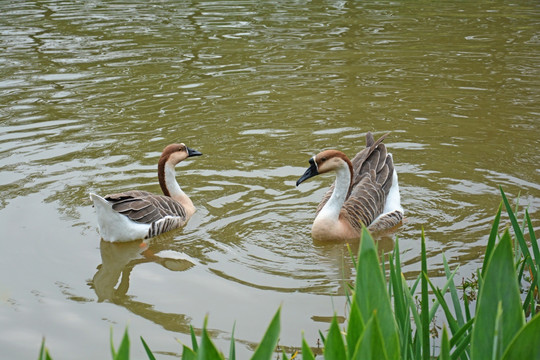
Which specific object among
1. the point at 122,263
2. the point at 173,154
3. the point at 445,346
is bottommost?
the point at 122,263

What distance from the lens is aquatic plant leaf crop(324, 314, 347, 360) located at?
2052mm

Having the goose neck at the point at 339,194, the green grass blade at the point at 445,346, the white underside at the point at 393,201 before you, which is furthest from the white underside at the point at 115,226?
the green grass blade at the point at 445,346

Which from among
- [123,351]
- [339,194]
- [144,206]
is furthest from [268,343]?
[144,206]

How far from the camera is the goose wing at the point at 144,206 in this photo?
7.39 meters

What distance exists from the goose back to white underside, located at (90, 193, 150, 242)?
192cm

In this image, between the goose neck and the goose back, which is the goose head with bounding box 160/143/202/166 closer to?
the goose back

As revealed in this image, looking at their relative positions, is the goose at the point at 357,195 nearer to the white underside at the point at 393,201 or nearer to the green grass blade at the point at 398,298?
the white underside at the point at 393,201

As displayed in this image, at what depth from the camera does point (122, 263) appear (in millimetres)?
7215

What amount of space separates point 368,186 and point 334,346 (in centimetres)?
617

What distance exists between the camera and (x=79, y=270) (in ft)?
22.5

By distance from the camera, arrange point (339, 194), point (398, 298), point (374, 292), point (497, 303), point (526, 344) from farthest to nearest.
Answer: point (339, 194)
point (398, 298)
point (374, 292)
point (497, 303)
point (526, 344)

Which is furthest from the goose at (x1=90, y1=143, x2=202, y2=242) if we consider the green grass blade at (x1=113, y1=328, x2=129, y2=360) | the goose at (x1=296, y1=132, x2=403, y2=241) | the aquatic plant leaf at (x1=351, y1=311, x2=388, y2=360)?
the aquatic plant leaf at (x1=351, y1=311, x2=388, y2=360)

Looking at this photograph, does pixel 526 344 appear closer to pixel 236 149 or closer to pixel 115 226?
pixel 115 226

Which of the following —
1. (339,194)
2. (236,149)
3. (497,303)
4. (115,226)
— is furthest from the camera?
(236,149)
